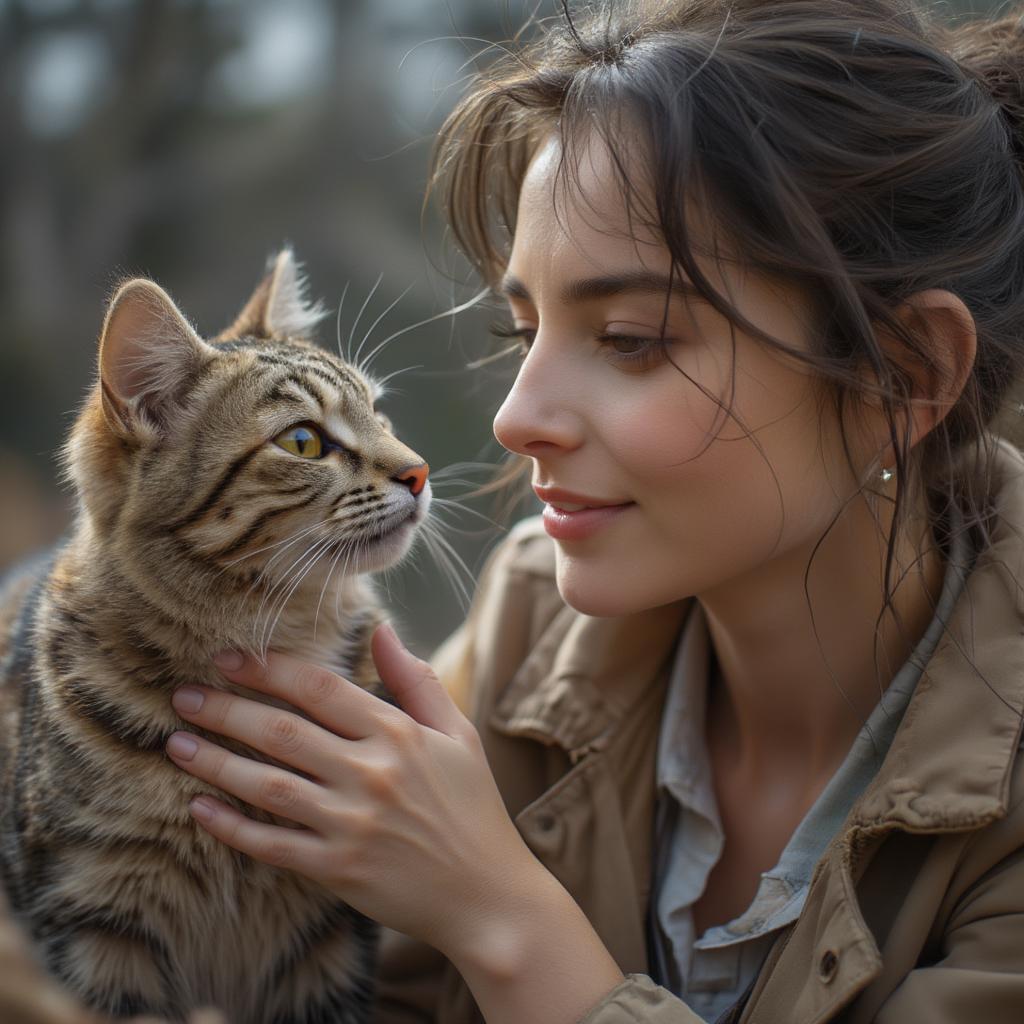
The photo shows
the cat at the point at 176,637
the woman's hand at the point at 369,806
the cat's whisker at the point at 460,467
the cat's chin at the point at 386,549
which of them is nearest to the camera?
the woman's hand at the point at 369,806

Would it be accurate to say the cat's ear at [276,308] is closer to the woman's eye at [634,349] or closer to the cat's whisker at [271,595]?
Answer: the cat's whisker at [271,595]

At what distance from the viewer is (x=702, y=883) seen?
72.5 inches

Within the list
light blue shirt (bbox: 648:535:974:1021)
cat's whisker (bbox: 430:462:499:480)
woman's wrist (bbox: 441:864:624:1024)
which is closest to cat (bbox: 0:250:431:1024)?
cat's whisker (bbox: 430:462:499:480)

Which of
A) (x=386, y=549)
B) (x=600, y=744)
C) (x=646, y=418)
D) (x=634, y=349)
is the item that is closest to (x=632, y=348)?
(x=634, y=349)

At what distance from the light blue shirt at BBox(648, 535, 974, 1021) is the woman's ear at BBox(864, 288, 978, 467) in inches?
10.5

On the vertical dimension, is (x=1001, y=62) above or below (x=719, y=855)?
above

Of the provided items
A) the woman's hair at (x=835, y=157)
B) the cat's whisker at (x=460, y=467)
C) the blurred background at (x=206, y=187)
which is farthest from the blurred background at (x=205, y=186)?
the woman's hair at (x=835, y=157)

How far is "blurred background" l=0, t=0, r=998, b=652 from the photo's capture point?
5199 millimetres

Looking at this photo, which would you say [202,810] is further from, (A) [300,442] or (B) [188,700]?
(A) [300,442]

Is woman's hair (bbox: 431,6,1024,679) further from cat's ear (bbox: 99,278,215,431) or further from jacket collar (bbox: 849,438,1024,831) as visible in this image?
cat's ear (bbox: 99,278,215,431)

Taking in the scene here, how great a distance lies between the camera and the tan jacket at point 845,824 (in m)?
1.42

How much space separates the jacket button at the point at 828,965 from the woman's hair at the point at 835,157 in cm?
53

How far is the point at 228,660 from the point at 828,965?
3.26ft

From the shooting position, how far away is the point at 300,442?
1748 millimetres
